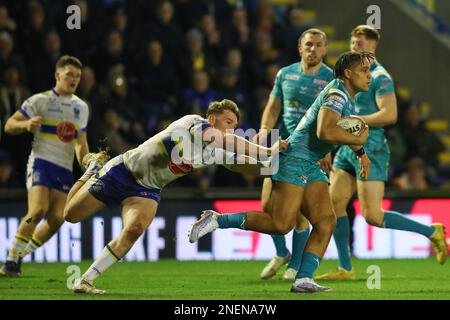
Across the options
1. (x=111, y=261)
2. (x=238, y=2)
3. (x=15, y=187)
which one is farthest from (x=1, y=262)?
(x=238, y=2)

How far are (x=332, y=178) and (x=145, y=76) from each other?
17.3 feet

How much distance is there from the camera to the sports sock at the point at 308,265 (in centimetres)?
959

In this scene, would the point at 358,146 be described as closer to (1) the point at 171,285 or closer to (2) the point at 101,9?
(1) the point at 171,285

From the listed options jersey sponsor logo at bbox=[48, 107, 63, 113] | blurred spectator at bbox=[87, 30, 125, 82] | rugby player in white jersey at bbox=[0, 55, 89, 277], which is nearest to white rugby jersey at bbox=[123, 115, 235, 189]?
rugby player in white jersey at bbox=[0, 55, 89, 277]

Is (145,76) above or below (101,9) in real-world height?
below

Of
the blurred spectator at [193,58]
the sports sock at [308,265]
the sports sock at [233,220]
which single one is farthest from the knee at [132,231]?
the blurred spectator at [193,58]

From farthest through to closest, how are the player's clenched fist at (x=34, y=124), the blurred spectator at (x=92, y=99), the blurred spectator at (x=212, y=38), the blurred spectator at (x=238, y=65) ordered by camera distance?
the blurred spectator at (x=212, y=38) < the blurred spectator at (x=238, y=65) < the blurred spectator at (x=92, y=99) < the player's clenched fist at (x=34, y=124)

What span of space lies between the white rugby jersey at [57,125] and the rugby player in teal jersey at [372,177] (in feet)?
9.33

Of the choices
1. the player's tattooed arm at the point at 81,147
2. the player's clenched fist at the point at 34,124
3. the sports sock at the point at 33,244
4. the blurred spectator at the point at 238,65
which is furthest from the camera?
the blurred spectator at the point at 238,65

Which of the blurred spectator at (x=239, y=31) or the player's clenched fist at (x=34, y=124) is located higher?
the blurred spectator at (x=239, y=31)

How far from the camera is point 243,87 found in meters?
17.2

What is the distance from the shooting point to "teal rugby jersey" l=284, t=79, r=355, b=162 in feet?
31.3

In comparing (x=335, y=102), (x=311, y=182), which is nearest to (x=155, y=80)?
(x=311, y=182)

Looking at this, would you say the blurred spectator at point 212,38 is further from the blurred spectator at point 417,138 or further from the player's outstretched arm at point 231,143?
the player's outstretched arm at point 231,143
